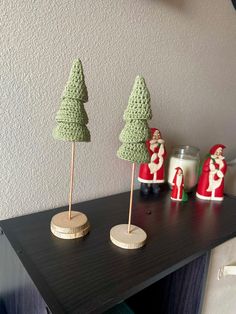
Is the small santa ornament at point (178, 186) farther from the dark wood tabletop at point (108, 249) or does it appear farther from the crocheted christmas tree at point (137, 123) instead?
the crocheted christmas tree at point (137, 123)

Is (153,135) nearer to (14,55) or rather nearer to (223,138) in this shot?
(14,55)

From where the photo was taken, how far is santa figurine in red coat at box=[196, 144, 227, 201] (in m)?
0.82

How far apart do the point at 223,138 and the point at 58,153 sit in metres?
0.83

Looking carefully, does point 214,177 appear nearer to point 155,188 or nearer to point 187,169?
point 187,169

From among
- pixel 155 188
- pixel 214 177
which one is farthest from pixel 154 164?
pixel 214 177

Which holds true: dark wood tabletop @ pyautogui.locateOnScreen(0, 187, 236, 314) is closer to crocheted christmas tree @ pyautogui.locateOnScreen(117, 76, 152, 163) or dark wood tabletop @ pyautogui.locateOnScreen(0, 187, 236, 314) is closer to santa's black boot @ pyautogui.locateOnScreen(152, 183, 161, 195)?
santa's black boot @ pyautogui.locateOnScreen(152, 183, 161, 195)

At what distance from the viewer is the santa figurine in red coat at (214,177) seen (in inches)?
32.4

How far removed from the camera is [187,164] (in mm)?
863

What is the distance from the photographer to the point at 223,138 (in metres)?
1.21

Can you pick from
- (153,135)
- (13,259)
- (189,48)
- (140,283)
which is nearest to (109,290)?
(140,283)

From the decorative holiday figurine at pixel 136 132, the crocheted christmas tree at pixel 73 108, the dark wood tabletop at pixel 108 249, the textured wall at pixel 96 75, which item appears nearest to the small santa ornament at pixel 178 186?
the dark wood tabletop at pixel 108 249

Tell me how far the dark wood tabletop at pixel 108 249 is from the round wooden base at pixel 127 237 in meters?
0.01

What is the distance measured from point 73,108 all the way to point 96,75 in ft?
0.74

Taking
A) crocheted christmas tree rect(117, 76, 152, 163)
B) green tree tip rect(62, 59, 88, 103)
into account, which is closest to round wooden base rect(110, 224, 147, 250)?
crocheted christmas tree rect(117, 76, 152, 163)
